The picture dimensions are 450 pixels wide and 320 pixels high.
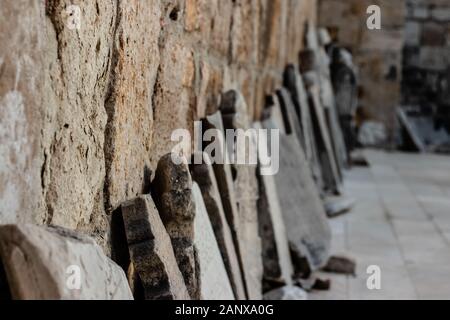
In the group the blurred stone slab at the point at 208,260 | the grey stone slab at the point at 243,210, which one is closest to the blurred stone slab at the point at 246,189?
the grey stone slab at the point at 243,210

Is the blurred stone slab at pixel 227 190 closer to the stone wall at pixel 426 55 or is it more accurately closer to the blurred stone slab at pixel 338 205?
the blurred stone slab at pixel 338 205

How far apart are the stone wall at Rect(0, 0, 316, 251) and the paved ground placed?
1286 mm

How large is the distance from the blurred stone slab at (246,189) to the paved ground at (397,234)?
0.47 meters

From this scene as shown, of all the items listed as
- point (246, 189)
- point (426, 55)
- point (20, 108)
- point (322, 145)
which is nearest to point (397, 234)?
point (322, 145)

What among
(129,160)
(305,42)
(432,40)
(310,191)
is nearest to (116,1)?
(129,160)

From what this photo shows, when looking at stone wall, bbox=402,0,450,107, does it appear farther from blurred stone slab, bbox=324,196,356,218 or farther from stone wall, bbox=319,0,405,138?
blurred stone slab, bbox=324,196,356,218

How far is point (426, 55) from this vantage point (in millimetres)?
12102

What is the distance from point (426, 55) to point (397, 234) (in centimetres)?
793

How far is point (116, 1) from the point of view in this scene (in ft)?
5.55

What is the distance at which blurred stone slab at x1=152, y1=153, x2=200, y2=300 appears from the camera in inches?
80.3

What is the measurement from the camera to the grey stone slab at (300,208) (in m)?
3.85

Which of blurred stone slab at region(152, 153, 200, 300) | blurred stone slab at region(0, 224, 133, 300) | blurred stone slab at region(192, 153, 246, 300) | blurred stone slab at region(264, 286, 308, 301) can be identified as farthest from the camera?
blurred stone slab at region(264, 286, 308, 301)

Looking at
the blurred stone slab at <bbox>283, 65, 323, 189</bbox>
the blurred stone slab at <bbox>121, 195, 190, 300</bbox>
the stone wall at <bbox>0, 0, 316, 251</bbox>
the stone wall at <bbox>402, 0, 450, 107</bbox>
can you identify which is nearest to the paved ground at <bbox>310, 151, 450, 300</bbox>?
the blurred stone slab at <bbox>283, 65, 323, 189</bbox>
